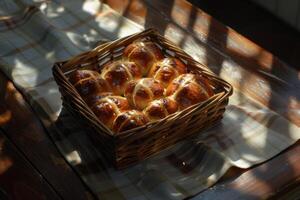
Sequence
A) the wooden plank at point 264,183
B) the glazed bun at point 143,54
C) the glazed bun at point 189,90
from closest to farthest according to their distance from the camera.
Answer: the wooden plank at point 264,183, the glazed bun at point 189,90, the glazed bun at point 143,54

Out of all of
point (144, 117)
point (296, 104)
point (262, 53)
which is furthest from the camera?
point (262, 53)

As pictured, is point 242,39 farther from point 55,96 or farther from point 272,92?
point 55,96

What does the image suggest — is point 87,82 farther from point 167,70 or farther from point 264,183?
point 264,183

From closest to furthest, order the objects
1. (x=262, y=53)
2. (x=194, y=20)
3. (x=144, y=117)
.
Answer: (x=144, y=117), (x=262, y=53), (x=194, y=20)

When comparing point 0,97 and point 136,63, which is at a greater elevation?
point 136,63

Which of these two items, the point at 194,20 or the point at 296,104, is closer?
the point at 296,104

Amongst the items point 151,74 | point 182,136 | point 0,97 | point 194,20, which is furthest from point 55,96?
point 194,20

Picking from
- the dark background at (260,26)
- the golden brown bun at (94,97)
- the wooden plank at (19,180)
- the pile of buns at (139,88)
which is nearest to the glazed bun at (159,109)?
the pile of buns at (139,88)

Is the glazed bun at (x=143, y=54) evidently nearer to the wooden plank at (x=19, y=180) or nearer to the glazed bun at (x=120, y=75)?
the glazed bun at (x=120, y=75)
